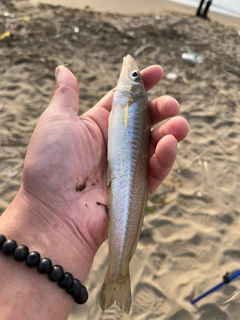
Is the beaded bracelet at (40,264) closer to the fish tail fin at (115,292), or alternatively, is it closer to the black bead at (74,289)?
the black bead at (74,289)

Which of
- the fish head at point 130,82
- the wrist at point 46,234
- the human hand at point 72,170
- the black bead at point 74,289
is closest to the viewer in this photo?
the black bead at point 74,289

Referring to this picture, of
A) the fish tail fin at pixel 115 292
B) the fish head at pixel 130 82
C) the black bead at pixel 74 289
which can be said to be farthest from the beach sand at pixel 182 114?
the fish head at pixel 130 82

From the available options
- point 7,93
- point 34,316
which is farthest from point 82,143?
point 7,93

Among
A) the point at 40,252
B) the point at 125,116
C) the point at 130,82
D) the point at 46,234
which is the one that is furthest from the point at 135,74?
the point at 40,252

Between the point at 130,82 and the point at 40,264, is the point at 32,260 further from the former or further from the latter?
the point at 130,82

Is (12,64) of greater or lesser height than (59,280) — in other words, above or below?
below

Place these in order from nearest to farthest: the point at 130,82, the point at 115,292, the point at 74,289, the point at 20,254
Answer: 1. the point at 20,254
2. the point at 74,289
3. the point at 115,292
4. the point at 130,82

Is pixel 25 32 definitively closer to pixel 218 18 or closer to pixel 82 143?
pixel 82 143
